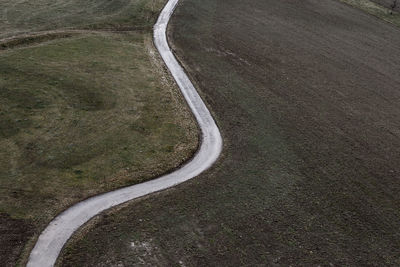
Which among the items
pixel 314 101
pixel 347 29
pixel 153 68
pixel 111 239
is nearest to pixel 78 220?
pixel 111 239

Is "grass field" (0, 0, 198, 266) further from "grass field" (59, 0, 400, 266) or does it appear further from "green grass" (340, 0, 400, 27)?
"green grass" (340, 0, 400, 27)

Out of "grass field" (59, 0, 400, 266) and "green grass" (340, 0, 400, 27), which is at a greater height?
"green grass" (340, 0, 400, 27)

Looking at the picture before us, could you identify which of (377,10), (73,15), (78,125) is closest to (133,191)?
(78,125)

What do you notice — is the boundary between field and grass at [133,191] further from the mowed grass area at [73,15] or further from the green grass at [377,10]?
the green grass at [377,10]

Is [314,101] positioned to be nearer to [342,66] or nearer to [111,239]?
[342,66]

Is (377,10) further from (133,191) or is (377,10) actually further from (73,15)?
(133,191)

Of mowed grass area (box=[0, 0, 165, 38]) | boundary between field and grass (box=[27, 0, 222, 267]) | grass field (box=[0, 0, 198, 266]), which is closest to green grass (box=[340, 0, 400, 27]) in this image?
mowed grass area (box=[0, 0, 165, 38])
